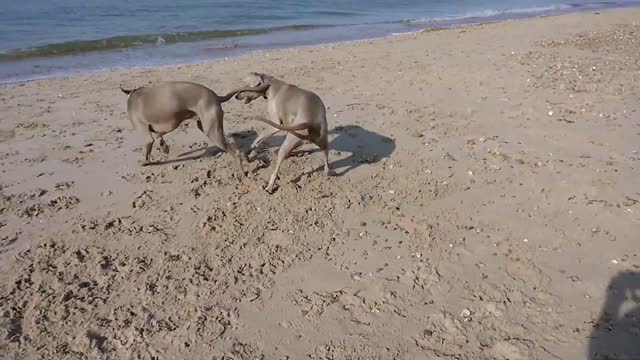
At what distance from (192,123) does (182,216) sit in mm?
2652

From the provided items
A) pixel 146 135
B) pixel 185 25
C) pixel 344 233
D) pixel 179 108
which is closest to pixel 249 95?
pixel 179 108

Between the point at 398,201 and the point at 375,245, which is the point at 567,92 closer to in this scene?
the point at 398,201

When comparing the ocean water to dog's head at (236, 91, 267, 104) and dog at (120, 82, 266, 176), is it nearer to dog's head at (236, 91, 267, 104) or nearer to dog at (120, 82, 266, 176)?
dog at (120, 82, 266, 176)

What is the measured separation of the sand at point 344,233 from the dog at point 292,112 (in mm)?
431

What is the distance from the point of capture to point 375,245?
195 inches

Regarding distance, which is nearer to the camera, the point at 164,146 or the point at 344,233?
the point at 344,233

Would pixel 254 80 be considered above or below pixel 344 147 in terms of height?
above

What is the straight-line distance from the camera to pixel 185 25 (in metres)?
17.7

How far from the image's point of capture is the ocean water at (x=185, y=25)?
13.3m

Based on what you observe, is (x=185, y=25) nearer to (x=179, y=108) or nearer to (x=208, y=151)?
(x=208, y=151)

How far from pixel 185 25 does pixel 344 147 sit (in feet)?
41.0

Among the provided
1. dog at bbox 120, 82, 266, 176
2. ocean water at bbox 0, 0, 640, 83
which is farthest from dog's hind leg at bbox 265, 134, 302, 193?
ocean water at bbox 0, 0, 640, 83

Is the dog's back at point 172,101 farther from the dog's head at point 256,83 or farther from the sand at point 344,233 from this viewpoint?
the sand at point 344,233

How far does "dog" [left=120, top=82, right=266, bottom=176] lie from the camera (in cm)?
597
